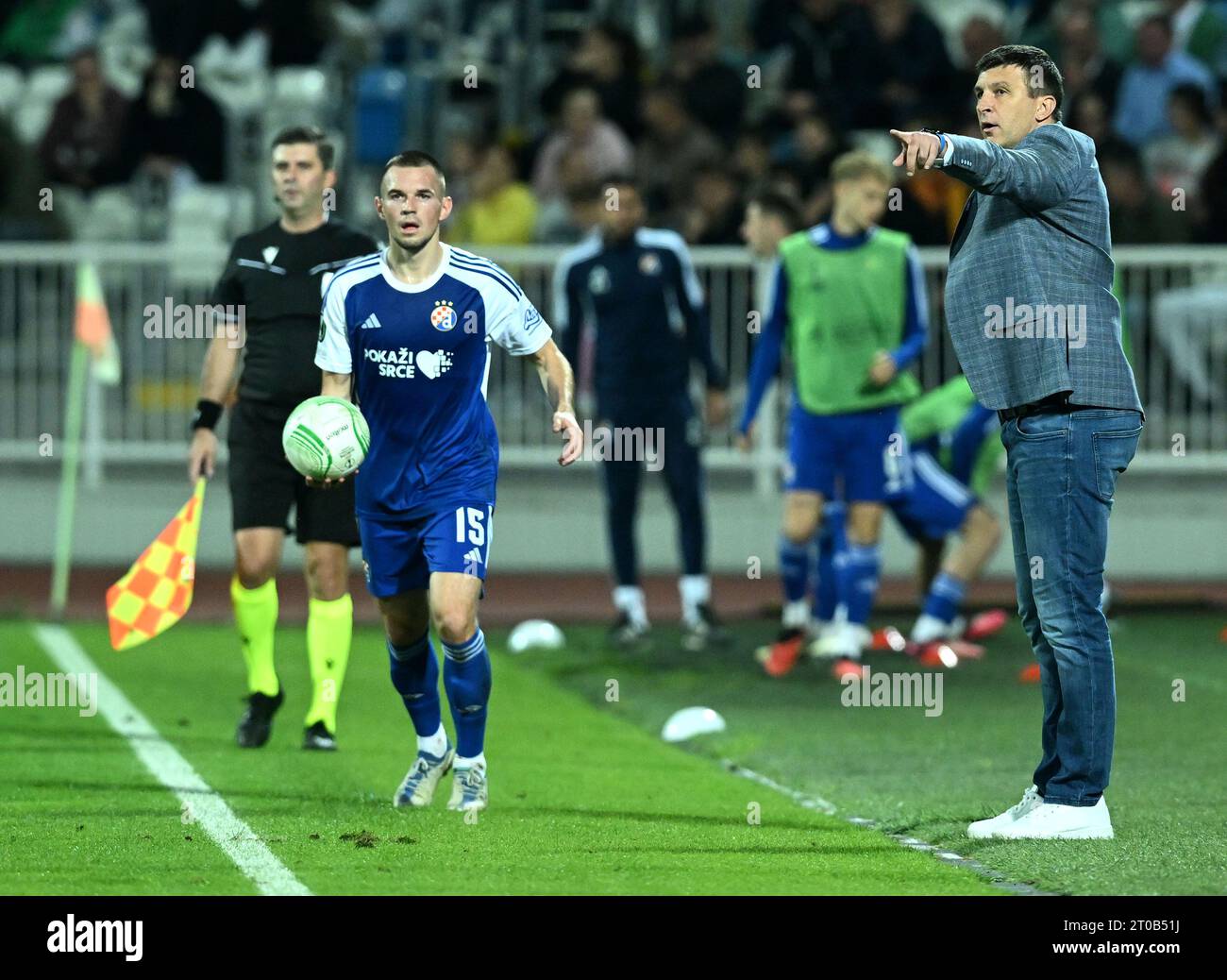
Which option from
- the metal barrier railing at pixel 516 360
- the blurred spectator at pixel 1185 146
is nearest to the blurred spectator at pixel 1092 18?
the blurred spectator at pixel 1185 146

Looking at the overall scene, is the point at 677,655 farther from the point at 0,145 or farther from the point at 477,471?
the point at 0,145

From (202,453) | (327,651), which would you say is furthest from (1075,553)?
(202,453)

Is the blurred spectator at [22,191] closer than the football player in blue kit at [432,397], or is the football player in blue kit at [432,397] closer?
the football player in blue kit at [432,397]

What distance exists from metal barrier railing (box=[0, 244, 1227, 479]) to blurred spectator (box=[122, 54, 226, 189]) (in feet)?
8.39

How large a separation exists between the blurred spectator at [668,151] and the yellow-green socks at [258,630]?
9.48m

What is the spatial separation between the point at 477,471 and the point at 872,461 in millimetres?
4453

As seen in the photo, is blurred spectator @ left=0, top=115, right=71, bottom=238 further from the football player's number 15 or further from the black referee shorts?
the football player's number 15

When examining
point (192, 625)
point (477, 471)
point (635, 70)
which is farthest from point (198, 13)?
point (477, 471)

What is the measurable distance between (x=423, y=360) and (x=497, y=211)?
10843mm

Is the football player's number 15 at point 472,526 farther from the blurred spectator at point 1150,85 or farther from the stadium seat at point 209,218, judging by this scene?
the blurred spectator at point 1150,85

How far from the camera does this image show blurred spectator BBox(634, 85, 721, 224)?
63.2ft

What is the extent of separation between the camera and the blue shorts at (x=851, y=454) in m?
12.2

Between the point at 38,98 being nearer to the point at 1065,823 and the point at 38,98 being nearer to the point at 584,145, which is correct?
the point at 584,145
